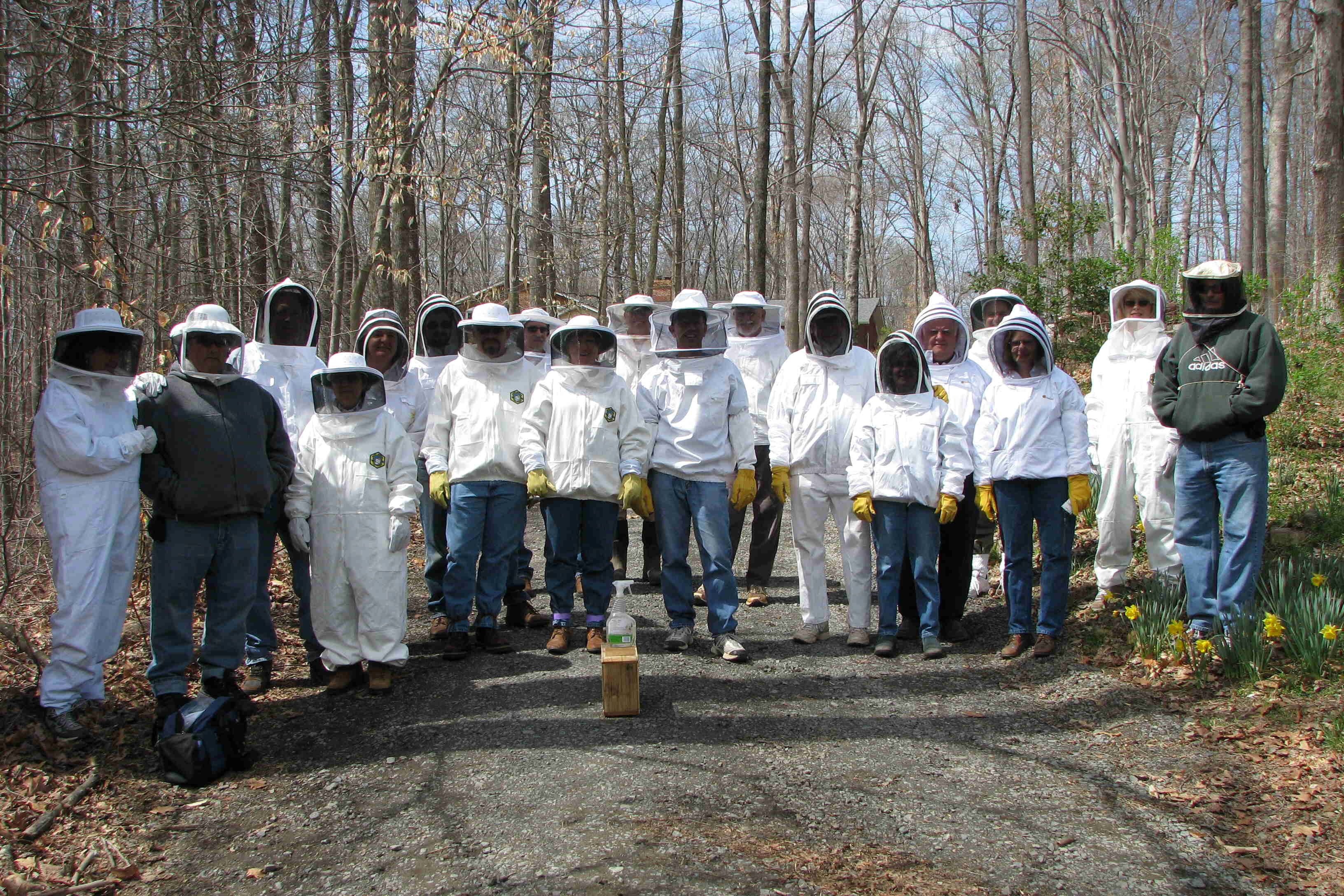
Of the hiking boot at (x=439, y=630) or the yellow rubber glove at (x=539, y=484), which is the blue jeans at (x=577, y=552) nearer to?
the yellow rubber glove at (x=539, y=484)

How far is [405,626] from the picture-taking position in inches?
242

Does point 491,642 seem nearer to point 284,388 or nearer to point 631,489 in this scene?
point 631,489

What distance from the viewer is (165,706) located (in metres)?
5.23

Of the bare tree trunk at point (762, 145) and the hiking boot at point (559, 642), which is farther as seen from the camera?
the bare tree trunk at point (762, 145)

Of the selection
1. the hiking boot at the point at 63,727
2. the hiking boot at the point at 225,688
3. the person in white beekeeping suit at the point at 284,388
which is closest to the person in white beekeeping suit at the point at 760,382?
the person in white beekeeping suit at the point at 284,388

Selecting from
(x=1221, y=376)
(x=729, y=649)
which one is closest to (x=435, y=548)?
(x=729, y=649)

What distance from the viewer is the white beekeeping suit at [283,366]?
682cm

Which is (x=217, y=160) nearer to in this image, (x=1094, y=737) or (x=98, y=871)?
(x=98, y=871)

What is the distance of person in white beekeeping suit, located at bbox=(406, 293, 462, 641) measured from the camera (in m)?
7.27

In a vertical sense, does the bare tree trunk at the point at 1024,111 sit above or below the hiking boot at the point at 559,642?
above

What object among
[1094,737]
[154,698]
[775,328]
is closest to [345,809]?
[154,698]

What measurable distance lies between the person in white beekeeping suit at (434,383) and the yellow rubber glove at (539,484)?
38.8 inches

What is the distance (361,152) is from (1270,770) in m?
10.3

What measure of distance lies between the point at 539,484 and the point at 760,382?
2.68 metres
